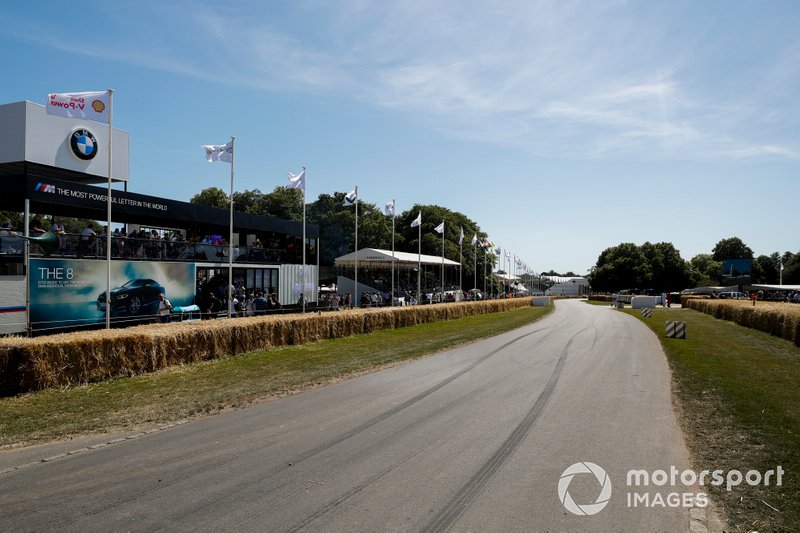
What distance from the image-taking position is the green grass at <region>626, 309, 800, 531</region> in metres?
6.03

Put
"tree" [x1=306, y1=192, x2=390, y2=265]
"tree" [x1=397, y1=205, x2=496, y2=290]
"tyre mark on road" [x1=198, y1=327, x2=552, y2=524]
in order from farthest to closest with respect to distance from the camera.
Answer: "tree" [x1=397, y1=205, x2=496, y2=290], "tree" [x1=306, y1=192, x2=390, y2=265], "tyre mark on road" [x1=198, y1=327, x2=552, y2=524]

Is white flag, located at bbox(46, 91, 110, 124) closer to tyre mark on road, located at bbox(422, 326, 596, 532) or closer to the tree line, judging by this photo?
tyre mark on road, located at bbox(422, 326, 596, 532)

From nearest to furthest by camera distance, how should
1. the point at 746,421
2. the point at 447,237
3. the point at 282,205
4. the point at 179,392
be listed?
the point at 746,421
the point at 179,392
the point at 282,205
the point at 447,237

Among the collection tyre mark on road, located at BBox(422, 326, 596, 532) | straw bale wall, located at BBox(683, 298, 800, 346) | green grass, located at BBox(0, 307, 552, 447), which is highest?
straw bale wall, located at BBox(683, 298, 800, 346)

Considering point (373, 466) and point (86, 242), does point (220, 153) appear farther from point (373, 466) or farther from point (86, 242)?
point (373, 466)

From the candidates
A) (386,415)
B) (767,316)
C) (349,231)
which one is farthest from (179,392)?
(349,231)

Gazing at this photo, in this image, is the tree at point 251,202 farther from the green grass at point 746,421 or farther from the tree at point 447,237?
the green grass at point 746,421

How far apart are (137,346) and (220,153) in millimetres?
11741

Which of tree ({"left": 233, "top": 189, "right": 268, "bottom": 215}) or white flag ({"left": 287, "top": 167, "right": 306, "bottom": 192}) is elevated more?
tree ({"left": 233, "top": 189, "right": 268, "bottom": 215})

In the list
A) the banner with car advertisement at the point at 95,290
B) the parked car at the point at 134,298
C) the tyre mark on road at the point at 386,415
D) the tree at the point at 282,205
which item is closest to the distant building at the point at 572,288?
the tree at the point at 282,205

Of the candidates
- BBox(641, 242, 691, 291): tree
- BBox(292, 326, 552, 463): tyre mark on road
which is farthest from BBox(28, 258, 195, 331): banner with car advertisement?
BBox(641, 242, 691, 291): tree

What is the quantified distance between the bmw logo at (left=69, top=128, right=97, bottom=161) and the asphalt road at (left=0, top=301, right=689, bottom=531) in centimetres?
2012

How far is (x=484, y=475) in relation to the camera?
6.86m

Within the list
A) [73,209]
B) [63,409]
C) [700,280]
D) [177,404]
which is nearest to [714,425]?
[177,404]
